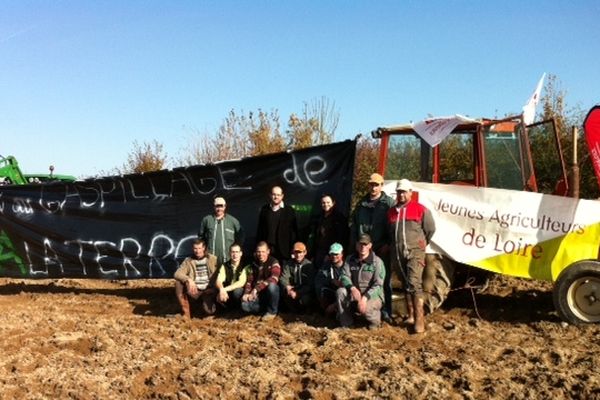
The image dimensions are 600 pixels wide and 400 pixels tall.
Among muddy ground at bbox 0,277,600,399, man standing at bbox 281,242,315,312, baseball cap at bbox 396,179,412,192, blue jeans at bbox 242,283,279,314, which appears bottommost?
muddy ground at bbox 0,277,600,399

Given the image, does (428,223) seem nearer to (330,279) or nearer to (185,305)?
(330,279)

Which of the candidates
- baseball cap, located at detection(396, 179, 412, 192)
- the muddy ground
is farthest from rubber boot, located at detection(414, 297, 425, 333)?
baseball cap, located at detection(396, 179, 412, 192)

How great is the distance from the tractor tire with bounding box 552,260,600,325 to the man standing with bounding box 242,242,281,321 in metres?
3.01

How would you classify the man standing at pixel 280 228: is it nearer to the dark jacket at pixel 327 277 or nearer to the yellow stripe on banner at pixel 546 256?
the dark jacket at pixel 327 277

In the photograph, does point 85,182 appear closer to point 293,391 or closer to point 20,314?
point 20,314

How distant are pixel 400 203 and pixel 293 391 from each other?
242cm

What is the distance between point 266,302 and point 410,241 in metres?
1.91

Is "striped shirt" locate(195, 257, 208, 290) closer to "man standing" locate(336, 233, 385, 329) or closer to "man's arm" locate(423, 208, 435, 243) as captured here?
"man standing" locate(336, 233, 385, 329)

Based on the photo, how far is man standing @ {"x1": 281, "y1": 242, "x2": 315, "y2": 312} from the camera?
6910 mm

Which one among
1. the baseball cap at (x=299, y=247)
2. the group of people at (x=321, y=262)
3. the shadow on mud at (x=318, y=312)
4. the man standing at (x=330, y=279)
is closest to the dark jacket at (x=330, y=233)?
the group of people at (x=321, y=262)

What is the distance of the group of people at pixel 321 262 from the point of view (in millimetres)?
6223

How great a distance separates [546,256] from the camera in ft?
20.8

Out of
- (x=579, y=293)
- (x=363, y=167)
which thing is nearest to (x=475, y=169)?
(x=579, y=293)

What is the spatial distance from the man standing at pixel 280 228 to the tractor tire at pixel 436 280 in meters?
1.60
